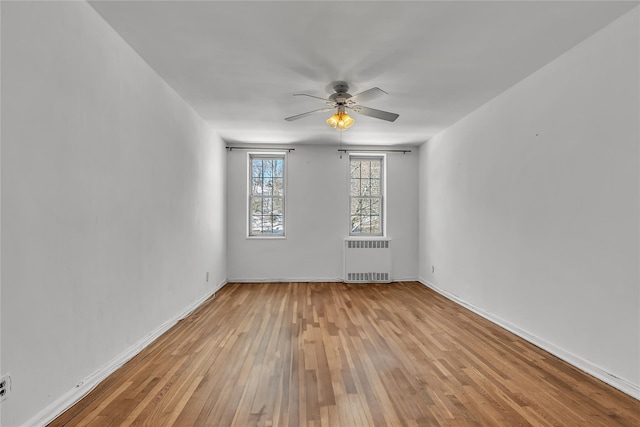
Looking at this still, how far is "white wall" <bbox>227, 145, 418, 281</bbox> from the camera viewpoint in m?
5.79

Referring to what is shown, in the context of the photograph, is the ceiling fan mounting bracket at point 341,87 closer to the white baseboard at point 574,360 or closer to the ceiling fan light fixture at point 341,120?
the ceiling fan light fixture at point 341,120

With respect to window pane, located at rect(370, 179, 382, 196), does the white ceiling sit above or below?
above

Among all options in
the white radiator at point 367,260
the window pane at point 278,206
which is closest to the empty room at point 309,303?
the white radiator at point 367,260

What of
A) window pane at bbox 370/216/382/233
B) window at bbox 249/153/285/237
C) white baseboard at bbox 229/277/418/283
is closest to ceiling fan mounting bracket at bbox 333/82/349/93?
window at bbox 249/153/285/237

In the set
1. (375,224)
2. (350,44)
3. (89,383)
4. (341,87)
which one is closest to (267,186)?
(375,224)

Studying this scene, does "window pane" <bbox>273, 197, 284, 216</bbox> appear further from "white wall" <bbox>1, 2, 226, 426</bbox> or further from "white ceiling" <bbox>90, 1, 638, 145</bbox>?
"white wall" <bbox>1, 2, 226, 426</bbox>

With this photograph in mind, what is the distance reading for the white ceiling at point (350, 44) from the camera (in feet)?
6.68

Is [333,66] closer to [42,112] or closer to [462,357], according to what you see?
[42,112]

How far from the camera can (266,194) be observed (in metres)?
5.96

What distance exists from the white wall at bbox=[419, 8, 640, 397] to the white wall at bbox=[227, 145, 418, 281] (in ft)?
6.39

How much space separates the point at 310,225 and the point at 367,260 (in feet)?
4.18

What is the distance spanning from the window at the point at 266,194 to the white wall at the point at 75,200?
107 inches

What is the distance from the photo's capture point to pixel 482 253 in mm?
3783

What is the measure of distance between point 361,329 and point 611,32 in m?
3.21
